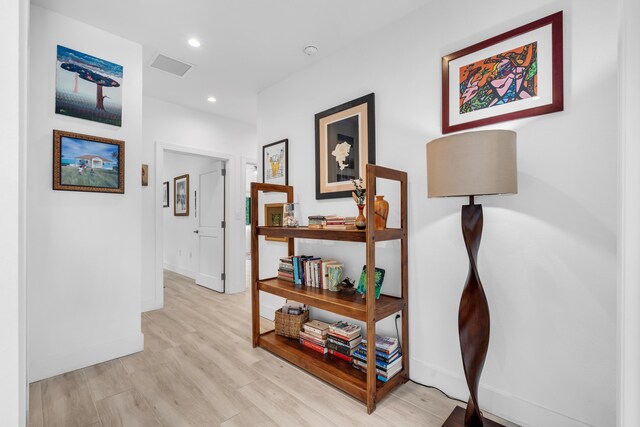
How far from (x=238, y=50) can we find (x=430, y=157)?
2.03 meters

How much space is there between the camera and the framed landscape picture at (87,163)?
210cm

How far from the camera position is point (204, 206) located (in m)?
4.73

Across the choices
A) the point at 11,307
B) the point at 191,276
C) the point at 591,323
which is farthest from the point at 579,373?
the point at 191,276

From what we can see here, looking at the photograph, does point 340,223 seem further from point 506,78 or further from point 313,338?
point 506,78

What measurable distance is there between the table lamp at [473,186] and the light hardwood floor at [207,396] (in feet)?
1.37

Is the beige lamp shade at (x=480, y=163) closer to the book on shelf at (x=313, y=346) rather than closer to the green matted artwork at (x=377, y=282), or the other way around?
the green matted artwork at (x=377, y=282)

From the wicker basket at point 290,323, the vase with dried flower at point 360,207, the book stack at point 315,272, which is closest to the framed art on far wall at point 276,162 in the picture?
the book stack at point 315,272

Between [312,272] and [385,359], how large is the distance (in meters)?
0.82

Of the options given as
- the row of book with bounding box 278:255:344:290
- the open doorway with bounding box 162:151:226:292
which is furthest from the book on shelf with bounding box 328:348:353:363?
the open doorway with bounding box 162:151:226:292

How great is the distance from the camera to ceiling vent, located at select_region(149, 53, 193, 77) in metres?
2.69

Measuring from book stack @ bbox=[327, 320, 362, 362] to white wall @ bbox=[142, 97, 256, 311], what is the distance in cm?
245

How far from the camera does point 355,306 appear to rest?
70.9 inches

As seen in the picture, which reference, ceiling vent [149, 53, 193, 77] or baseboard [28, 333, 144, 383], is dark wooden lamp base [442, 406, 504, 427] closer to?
baseboard [28, 333, 144, 383]

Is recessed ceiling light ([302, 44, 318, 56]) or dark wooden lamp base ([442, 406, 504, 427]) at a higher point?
recessed ceiling light ([302, 44, 318, 56])
